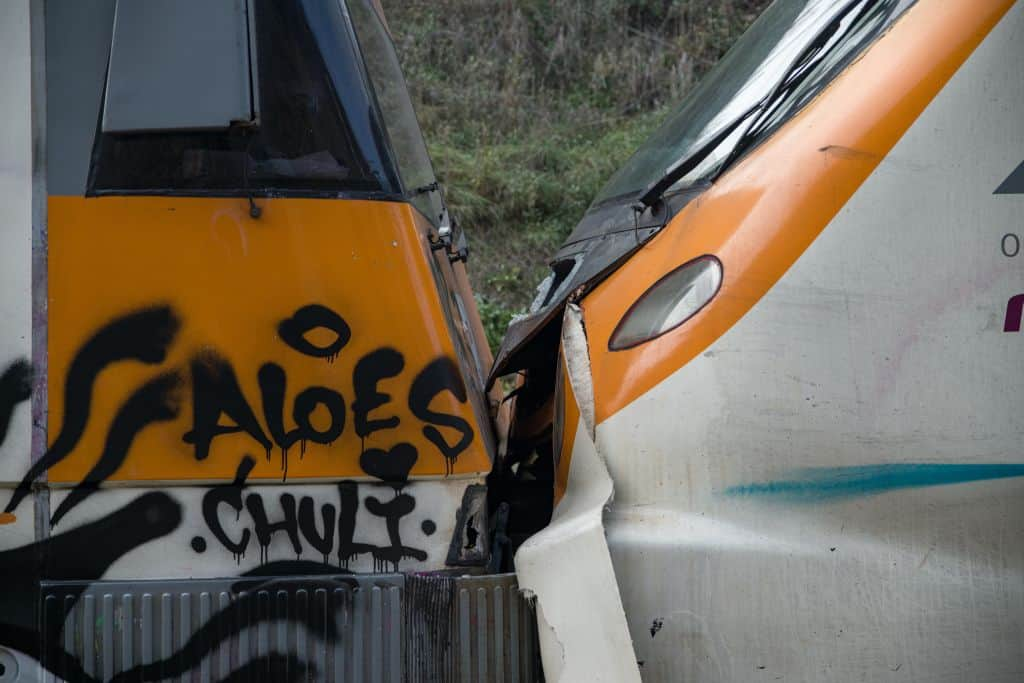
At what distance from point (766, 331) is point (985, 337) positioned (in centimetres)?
42

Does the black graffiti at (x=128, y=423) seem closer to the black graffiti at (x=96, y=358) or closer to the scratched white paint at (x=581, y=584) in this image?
the black graffiti at (x=96, y=358)

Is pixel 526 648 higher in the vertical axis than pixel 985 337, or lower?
lower

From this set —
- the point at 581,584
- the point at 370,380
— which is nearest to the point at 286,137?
the point at 370,380

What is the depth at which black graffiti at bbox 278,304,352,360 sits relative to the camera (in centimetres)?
214

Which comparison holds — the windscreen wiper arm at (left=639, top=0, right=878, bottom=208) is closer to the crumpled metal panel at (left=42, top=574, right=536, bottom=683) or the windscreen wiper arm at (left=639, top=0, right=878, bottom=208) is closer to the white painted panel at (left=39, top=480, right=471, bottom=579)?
the white painted panel at (left=39, top=480, right=471, bottom=579)

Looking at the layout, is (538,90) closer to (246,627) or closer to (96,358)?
(96,358)

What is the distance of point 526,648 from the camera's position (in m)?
2.19

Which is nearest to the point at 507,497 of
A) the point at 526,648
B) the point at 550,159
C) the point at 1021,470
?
the point at 526,648

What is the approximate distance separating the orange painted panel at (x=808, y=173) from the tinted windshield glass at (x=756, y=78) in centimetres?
10

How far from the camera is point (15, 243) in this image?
2105 millimetres

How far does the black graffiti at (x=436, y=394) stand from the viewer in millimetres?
2182

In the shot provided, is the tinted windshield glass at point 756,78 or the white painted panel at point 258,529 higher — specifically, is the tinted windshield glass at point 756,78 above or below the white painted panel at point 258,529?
above

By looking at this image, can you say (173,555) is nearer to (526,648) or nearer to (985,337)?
(526,648)

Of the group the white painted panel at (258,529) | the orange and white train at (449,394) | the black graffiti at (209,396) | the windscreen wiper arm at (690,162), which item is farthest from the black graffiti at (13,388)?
the windscreen wiper arm at (690,162)
